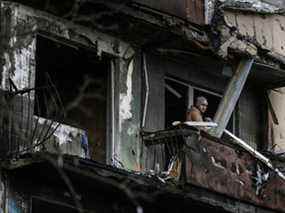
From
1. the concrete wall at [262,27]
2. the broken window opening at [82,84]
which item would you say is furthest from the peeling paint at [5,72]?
the concrete wall at [262,27]

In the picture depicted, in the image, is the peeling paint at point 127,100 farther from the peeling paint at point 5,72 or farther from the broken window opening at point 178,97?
the peeling paint at point 5,72

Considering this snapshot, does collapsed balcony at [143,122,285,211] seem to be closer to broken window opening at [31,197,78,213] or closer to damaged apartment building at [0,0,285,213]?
damaged apartment building at [0,0,285,213]

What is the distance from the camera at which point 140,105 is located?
1880cm

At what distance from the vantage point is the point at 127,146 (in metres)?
18.3

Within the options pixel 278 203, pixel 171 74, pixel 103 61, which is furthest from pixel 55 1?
pixel 278 203

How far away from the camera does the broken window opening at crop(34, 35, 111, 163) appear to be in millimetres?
18094

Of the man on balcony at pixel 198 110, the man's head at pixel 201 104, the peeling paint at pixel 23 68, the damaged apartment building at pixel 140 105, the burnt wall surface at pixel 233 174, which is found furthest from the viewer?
the man's head at pixel 201 104

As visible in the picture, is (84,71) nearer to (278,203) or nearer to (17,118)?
(17,118)

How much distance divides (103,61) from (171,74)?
5.07 ft

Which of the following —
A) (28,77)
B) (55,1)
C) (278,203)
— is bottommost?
(278,203)

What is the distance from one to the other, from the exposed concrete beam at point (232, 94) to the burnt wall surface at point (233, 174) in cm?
65

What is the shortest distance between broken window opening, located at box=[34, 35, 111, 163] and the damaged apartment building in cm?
2

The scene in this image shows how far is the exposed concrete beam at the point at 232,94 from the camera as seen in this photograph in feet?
62.3

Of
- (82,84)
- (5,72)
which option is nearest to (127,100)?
(82,84)
